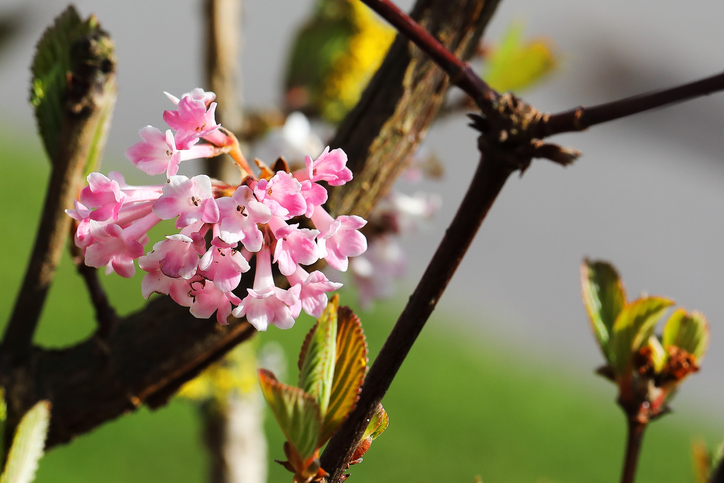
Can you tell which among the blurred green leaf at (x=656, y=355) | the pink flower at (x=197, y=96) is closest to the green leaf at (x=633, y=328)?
the blurred green leaf at (x=656, y=355)

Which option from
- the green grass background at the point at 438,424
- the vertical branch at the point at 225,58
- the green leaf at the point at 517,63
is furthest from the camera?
the green grass background at the point at 438,424

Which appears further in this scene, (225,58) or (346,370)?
(225,58)

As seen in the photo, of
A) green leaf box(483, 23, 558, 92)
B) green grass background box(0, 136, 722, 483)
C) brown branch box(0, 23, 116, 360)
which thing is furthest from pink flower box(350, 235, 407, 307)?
green grass background box(0, 136, 722, 483)

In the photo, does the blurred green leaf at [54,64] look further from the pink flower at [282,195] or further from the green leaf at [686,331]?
the green leaf at [686,331]

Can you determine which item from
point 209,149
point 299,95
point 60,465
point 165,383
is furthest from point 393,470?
point 209,149

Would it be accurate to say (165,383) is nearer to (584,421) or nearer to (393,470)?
(393,470)

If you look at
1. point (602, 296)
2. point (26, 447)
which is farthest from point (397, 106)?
point (26, 447)

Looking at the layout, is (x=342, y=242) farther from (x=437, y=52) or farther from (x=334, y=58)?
(x=334, y=58)
